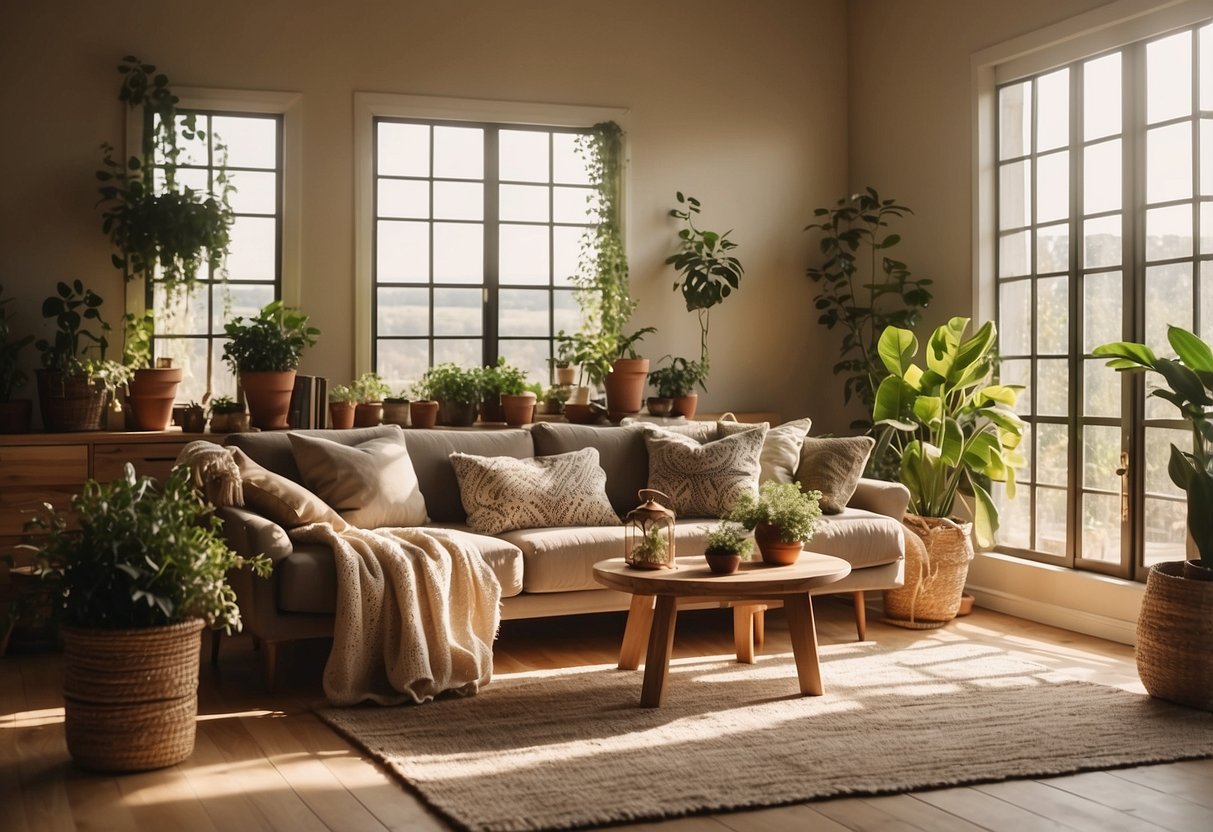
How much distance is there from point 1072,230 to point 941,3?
4.96ft

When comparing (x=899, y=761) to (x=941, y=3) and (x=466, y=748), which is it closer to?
(x=466, y=748)

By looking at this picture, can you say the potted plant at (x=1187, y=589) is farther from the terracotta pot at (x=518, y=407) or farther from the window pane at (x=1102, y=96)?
the terracotta pot at (x=518, y=407)

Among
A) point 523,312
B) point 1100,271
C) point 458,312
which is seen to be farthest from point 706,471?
point 1100,271

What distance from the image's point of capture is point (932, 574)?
5586 millimetres

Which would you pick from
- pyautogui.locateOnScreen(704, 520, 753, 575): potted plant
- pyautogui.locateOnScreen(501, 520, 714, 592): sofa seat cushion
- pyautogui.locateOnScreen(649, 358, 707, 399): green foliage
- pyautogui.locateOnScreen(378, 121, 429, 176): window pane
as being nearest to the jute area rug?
pyautogui.locateOnScreen(501, 520, 714, 592): sofa seat cushion

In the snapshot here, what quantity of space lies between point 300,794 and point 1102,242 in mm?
4159

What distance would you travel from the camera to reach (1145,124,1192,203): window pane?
5117 mm

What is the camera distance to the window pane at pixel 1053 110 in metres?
5.75

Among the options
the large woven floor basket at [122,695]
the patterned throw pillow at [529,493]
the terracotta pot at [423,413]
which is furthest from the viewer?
the terracotta pot at [423,413]

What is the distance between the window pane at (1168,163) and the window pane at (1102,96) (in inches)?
8.9

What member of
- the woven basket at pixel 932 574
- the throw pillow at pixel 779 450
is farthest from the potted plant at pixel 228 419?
the woven basket at pixel 932 574

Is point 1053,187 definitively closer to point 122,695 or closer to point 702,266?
point 702,266

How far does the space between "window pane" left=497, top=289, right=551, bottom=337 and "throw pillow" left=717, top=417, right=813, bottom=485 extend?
4.29ft

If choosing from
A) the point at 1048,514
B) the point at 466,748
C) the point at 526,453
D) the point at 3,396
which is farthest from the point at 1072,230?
the point at 3,396
